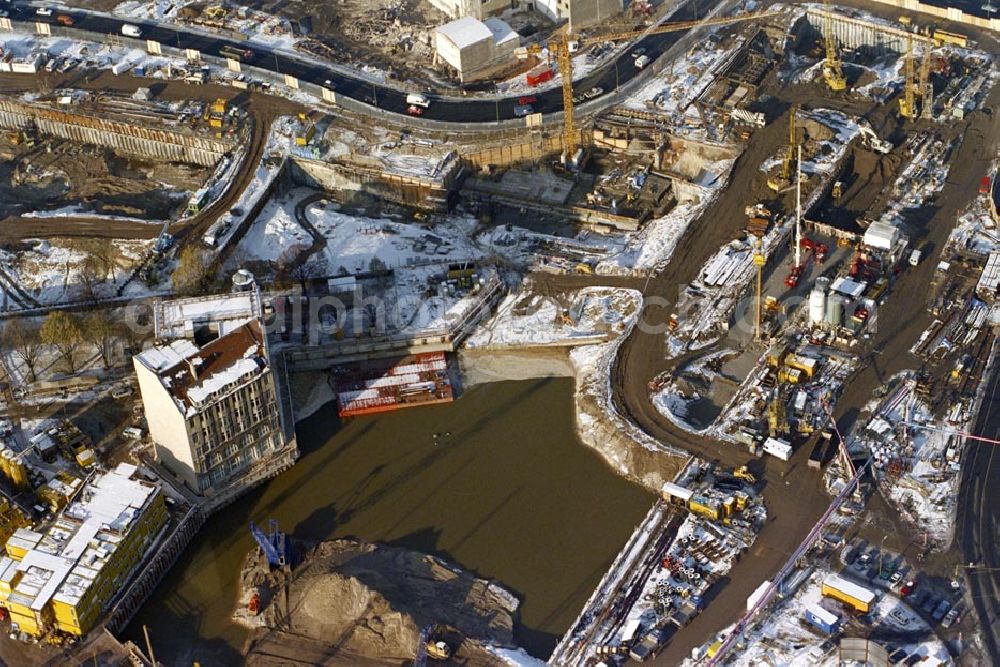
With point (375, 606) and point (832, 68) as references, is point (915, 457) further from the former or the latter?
point (832, 68)

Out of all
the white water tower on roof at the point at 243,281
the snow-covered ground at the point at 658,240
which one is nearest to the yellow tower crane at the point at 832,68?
the snow-covered ground at the point at 658,240

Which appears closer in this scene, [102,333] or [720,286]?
[102,333]

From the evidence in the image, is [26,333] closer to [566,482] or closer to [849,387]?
[566,482]

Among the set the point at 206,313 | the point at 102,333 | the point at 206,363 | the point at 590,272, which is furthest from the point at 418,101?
the point at 206,363

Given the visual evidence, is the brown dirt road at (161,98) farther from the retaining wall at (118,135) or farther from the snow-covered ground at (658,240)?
the snow-covered ground at (658,240)

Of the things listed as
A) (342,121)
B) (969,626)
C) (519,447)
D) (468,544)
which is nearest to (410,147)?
(342,121)

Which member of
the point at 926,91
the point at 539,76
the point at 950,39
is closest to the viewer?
the point at 926,91
